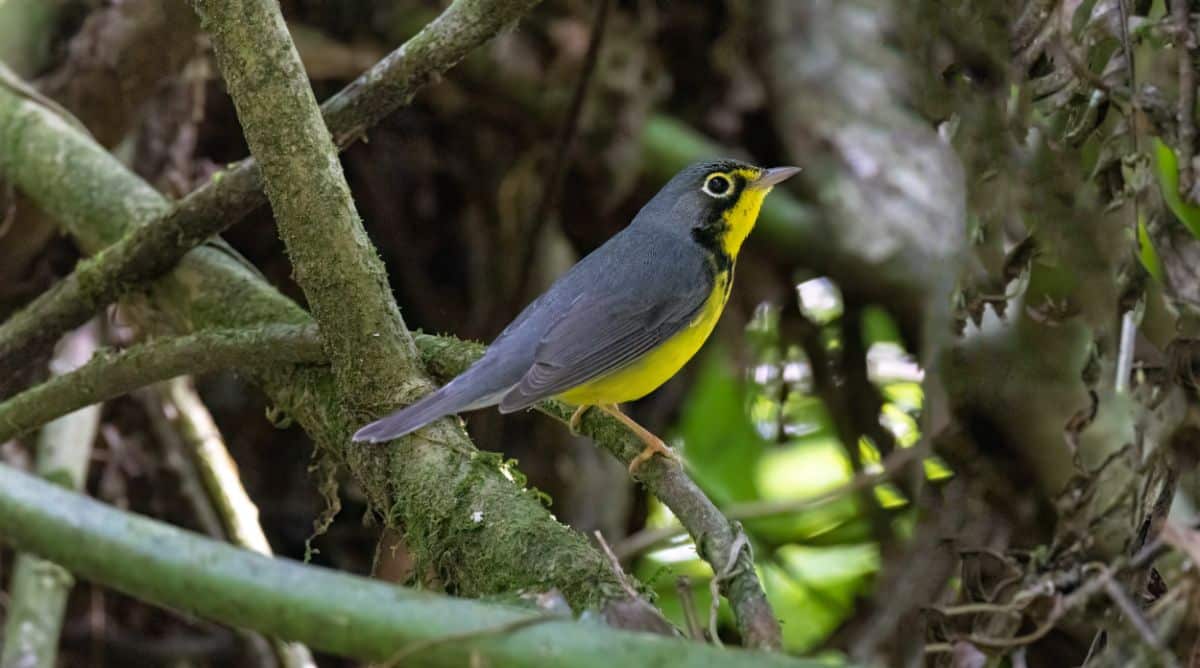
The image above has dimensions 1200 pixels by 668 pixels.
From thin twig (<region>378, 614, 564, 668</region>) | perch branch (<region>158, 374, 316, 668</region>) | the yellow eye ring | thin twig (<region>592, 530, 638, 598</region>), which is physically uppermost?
thin twig (<region>378, 614, 564, 668</region>)

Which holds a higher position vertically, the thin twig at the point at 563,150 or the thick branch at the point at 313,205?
the thick branch at the point at 313,205

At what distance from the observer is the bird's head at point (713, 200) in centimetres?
427

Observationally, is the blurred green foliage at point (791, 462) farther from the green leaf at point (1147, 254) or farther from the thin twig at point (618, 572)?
the thin twig at point (618, 572)

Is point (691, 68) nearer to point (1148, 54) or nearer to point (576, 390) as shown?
point (576, 390)

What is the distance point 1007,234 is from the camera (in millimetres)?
3477

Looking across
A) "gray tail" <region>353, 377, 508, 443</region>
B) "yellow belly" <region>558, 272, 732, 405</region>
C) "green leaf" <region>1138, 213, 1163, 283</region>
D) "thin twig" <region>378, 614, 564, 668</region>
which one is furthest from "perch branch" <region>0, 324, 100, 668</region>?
"green leaf" <region>1138, 213, 1163, 283</region>

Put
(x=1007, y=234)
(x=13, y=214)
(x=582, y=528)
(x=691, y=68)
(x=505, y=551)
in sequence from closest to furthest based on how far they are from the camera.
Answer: (x=505, y=551)
(x=1007, y=234)
(x=13, y=214)
(x=582, y=528)
(x=691, y=68)

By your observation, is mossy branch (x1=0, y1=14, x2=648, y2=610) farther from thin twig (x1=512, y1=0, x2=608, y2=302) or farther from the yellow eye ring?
thin twig (x1=512, y1=0, x2=608, y2=302)

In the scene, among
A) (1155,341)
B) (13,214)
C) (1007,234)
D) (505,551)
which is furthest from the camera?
(13,214)

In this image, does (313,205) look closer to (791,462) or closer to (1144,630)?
(1144,630)

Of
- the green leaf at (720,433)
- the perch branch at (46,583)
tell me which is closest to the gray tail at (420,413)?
the perch branch at (46,583)

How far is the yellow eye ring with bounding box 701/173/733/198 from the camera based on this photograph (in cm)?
427

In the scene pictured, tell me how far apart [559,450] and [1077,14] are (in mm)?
3067

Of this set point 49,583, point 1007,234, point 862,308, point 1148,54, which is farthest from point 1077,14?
point 49,583
